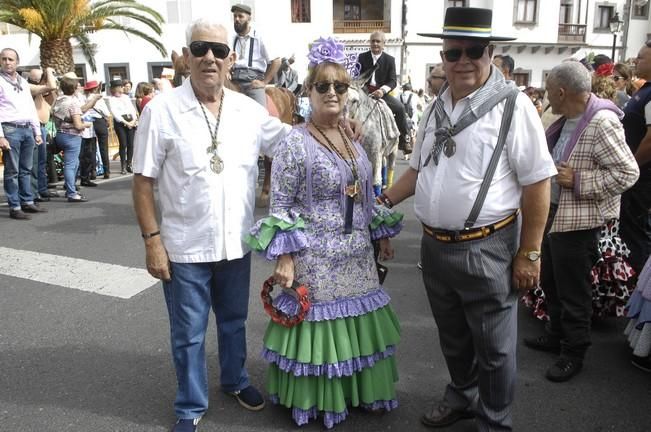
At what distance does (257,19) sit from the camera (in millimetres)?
26844

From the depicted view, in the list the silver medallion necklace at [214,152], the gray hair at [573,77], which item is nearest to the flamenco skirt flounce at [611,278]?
the gray hair at [573,77]

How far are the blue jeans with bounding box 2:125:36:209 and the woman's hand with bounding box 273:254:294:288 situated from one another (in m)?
5.92

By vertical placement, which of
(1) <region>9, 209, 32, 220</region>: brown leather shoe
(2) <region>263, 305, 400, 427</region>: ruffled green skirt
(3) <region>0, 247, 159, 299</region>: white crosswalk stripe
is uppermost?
(2) <region>263, 305, 400, 427</region>: ruffled green skirt

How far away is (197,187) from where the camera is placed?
2.56m

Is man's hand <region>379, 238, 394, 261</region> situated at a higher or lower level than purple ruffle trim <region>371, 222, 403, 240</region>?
lower

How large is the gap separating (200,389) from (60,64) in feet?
52.0

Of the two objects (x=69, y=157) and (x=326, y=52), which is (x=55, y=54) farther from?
(x=326, y=52)

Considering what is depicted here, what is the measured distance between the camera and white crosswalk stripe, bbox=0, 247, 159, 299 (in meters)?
4.82

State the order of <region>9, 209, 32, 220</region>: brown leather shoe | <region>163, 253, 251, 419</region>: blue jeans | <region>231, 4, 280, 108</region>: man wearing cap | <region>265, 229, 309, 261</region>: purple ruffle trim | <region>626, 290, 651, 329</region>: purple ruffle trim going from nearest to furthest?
<region>265, 229, 309, 261</region>: purple ruffle trim, <region>163, 253, 251, 419</region>: blue jeans, <region>626, 290, 651, 329</region>: purple ruffle trim, <region>231, 4, 280, 108</region>: man wearing cap, <region>9, 209, 32, 220</region>: brown leather shoe

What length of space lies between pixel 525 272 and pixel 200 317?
1.60 m

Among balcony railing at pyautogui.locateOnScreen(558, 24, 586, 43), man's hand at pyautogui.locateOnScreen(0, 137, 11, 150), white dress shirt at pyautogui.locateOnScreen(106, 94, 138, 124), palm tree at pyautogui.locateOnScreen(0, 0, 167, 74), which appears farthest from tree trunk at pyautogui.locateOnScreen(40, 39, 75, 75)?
balcony railing at pyautogui.locateOnScreen(558, 24, 586, 43)

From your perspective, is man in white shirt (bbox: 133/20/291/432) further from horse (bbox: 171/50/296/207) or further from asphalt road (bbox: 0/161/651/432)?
horse (bbox: 171/50/296/207)

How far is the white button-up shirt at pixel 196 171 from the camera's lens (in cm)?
250

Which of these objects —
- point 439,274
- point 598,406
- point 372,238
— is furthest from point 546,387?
point 372,238
